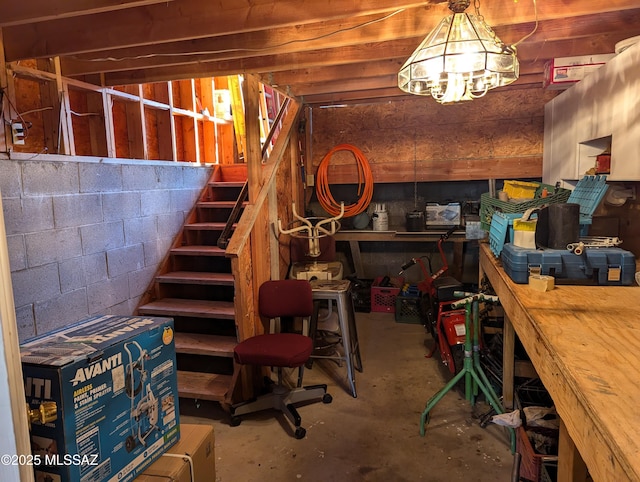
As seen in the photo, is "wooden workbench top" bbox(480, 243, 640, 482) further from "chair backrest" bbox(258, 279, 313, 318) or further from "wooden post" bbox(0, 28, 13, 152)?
"wooden post" bbox(0, 28, 13, 152)

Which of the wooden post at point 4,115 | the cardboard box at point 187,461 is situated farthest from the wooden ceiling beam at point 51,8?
the cardboard box at point 187,461

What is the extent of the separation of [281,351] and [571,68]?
269 cm

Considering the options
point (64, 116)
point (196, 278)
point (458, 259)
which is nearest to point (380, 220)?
point (458, 259)

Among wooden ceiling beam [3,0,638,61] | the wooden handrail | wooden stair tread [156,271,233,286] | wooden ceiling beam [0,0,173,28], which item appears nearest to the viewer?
wooden ceiling beam [0,0,173,28]

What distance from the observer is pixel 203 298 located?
12.4 feet

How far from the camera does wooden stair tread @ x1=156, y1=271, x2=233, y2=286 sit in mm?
3293

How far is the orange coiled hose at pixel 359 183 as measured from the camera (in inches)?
183

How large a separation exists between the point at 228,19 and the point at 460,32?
4.14 ft

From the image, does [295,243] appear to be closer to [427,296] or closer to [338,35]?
[427,296]

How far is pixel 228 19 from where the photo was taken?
2.22 meters

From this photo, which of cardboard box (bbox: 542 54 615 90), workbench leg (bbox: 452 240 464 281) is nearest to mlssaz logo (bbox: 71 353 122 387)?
cardboard box (bbox: 542 54 615 90)

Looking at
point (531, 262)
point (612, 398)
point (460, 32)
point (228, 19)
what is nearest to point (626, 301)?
point (531, 262)

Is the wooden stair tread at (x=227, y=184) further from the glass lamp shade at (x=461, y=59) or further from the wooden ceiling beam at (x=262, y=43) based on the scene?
the glass lamp shade at (x=461, y=59)

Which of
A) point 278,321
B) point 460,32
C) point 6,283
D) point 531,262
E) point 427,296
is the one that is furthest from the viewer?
point 427,296
